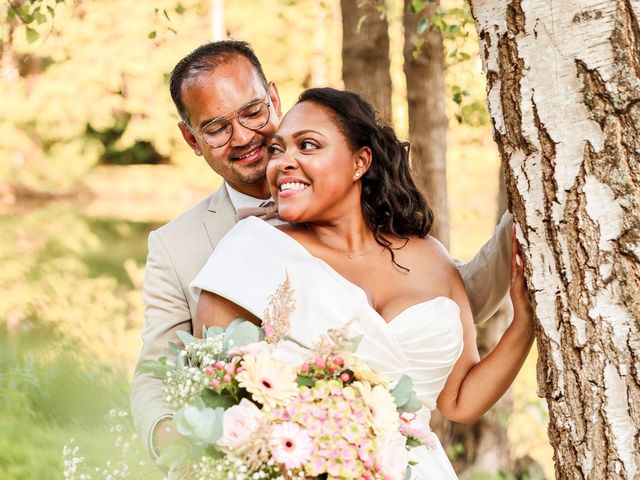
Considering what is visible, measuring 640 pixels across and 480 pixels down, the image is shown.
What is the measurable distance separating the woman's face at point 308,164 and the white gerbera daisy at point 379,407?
0.79 m

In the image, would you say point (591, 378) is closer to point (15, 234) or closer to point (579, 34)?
point (579, 34)

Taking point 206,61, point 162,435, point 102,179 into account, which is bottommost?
point 102,179

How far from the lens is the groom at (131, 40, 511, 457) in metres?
3.15

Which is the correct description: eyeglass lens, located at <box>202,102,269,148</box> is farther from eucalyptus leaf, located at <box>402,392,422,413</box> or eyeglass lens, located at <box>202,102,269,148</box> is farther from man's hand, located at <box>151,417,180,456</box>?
eucalyptus leaf, located at <box>402,392,422,413</box>

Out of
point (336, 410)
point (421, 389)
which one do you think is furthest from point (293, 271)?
point (336, 410)

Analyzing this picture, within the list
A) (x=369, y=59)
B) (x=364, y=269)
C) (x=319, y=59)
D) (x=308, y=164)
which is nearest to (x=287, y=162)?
(x=308, y=164)

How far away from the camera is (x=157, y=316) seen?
3.19 metres

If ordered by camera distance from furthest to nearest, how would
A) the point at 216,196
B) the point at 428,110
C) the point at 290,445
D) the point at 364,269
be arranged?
the point at 428,110
the point at 216,196
the point at 364,269
the point at 290,445

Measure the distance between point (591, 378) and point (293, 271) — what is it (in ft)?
2.98

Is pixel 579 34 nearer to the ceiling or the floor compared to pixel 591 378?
nearer to the ceiling

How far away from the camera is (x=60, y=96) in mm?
20562

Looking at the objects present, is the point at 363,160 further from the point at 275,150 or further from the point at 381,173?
the point at 275,150

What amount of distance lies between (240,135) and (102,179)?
2275cm

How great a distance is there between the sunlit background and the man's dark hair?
85 cm
